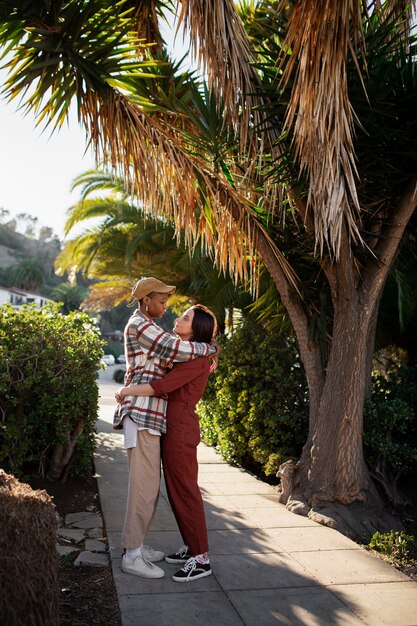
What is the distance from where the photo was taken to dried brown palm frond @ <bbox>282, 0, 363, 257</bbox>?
504 centimetres

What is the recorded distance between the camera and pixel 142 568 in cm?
424

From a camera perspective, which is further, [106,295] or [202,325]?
[106,295]

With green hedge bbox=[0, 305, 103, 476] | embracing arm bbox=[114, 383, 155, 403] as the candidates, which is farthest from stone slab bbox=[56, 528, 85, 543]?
embracing arm bbox=[114, 383, 155, 403]

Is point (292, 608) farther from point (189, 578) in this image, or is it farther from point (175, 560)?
point (175, 560)

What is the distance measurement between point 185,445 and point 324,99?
2950 mm

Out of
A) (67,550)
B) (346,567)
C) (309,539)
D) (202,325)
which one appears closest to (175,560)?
(67,550)

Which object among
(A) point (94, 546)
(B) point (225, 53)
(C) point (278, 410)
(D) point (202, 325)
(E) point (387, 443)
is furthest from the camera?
(C) point (278, 410)

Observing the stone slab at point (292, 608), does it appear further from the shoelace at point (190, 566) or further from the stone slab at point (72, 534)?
the stone slab at point (72, 534)

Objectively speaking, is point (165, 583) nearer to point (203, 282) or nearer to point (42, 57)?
point (42, 57)

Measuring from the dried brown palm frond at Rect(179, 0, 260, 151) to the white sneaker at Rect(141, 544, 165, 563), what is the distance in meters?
3.56

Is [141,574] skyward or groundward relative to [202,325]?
Answer: groundward

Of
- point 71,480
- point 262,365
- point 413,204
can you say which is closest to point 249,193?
point 413,204

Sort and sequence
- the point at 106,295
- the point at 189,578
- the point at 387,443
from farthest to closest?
the point at 106,295, the point at 387,443, the point at 189,578

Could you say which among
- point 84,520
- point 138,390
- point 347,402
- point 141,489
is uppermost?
point 347,402
